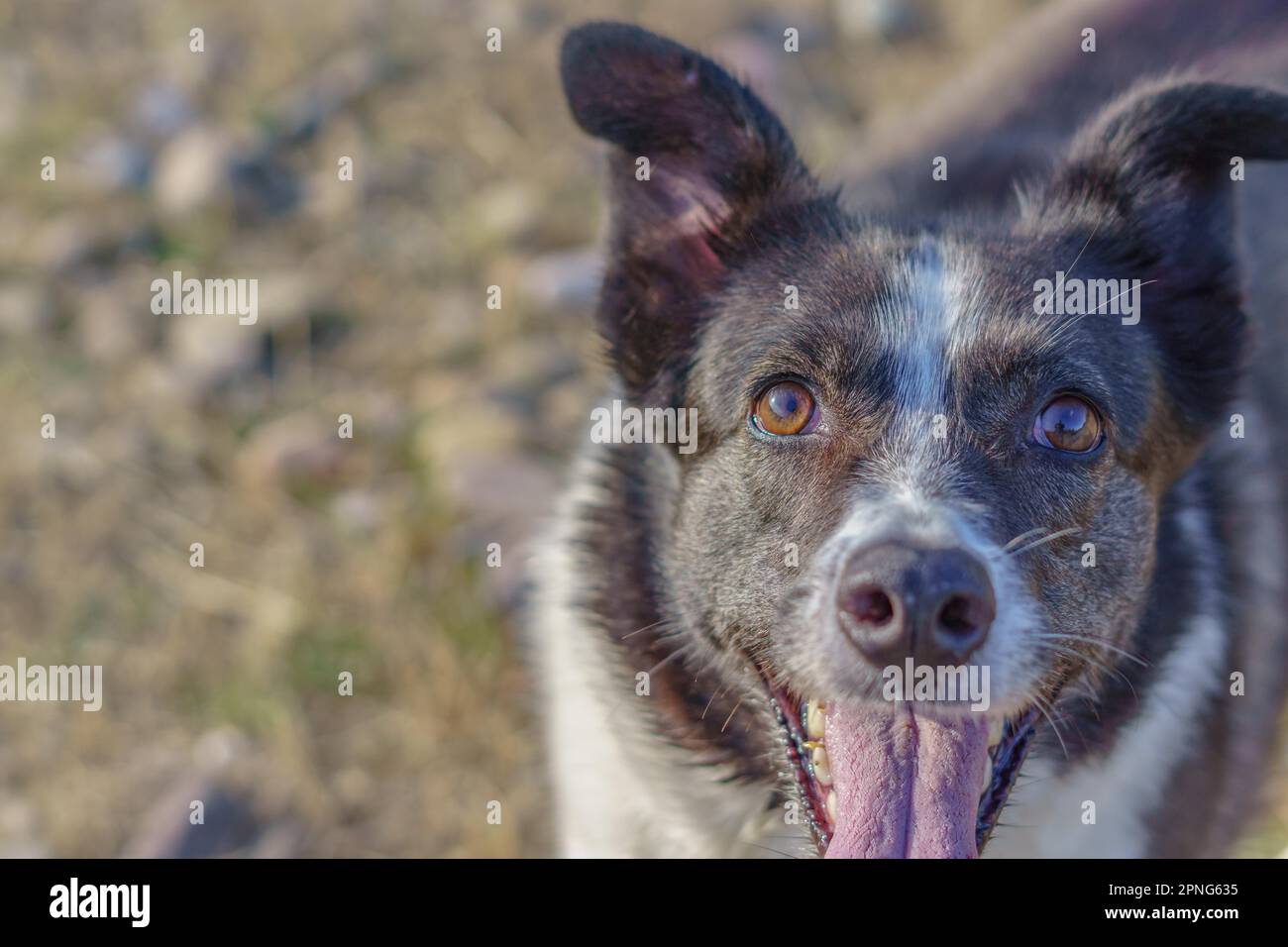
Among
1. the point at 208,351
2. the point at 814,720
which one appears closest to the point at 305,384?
the point at 208,351

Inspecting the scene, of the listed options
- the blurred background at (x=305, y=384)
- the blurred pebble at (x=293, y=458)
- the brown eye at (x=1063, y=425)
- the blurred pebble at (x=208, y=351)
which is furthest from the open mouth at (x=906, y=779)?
the blurred pebble at (x=208, y=351)

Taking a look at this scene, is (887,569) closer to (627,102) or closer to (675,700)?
(675,700)

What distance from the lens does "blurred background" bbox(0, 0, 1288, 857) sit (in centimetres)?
400

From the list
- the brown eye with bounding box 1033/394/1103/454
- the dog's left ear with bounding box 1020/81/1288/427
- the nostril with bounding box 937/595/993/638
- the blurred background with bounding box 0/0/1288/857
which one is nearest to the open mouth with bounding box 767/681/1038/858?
the nostril with bounding box 937/595/993/638

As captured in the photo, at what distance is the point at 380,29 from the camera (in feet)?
20.1

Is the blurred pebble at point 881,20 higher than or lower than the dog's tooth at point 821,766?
higher

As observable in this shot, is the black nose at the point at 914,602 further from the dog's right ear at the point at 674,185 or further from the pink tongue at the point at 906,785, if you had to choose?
the dog's right ear at the point at 674,185

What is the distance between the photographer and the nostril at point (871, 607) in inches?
90.7

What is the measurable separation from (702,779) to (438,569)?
1.62 meters

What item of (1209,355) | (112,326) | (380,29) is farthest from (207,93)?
(1209,355)

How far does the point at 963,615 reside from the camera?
229cm

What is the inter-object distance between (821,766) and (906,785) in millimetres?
205

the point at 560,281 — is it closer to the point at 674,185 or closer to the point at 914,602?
the point at 674,185

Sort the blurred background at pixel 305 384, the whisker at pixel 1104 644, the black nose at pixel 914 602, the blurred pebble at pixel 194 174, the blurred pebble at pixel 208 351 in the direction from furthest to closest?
the blurred pebble at pixel 194 174, the blurred pebble at pixel 208 351, the blurred background at pixel 305 384, the whisker at pixel 1104 644, the black nose at pixel 914 602
